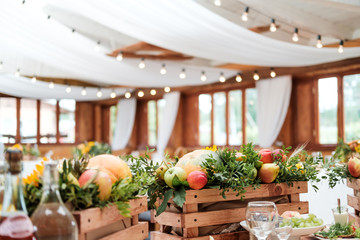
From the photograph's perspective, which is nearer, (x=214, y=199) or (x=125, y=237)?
(x=125, y=237)

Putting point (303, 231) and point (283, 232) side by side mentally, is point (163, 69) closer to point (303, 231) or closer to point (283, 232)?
point (303, 231)

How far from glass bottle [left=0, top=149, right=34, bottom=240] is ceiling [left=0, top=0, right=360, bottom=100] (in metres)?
3.56

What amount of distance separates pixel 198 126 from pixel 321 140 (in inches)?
122

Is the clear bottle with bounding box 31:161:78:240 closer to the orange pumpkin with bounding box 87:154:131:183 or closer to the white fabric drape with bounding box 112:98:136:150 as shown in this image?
the orange pumpkin with bounding box 87:154:131:183

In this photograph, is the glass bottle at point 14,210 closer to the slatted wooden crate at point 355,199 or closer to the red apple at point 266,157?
the red apple at point 266,157

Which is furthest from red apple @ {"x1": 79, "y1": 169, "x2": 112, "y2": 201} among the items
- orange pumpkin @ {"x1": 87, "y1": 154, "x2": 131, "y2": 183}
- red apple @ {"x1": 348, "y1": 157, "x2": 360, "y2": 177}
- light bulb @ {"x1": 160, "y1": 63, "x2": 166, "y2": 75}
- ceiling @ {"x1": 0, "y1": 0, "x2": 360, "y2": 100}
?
light bulb @ {"x1": 160, "y1": 63, "x2": 166, "y2": 75}

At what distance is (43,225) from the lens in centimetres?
82

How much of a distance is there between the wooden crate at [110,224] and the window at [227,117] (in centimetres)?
704

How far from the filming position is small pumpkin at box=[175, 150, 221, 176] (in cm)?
146

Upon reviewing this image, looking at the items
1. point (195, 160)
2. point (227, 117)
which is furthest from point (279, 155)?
point (227, 117)

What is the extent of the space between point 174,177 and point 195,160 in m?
0.12

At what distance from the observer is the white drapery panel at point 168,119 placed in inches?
390

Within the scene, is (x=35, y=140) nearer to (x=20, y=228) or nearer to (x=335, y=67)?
(x=335, y=67)

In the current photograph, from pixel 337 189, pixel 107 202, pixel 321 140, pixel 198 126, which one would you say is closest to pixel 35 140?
pixel 198 126
